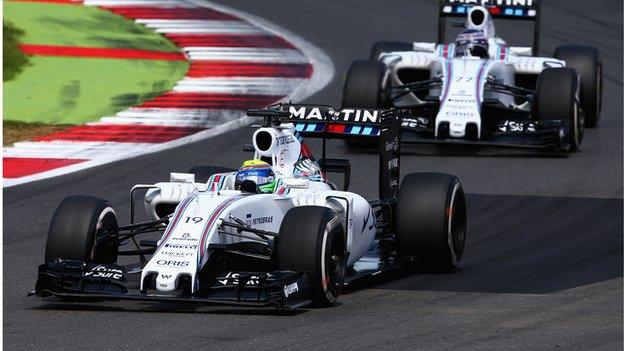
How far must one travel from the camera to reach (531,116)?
1998 cm

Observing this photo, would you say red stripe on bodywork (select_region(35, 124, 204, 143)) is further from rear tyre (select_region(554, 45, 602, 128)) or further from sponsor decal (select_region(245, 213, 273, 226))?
sponsor decal (select_region(245, 213, 273, 226))

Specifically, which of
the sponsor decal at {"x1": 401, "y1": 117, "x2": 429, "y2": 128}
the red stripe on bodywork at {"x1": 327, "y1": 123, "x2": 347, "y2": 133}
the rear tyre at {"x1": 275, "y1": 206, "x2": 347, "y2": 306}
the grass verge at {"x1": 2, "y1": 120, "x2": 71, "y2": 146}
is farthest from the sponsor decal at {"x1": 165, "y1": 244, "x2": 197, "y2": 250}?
the sponsor decal at {"x1": 401, "y1": 117, "x2": 429, "y2": 128}

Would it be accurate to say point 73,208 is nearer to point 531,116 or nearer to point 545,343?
point 545,343

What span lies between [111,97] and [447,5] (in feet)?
15.8

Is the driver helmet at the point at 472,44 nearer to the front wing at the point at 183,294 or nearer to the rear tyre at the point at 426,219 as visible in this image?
the rear tyre at the point at 426,219

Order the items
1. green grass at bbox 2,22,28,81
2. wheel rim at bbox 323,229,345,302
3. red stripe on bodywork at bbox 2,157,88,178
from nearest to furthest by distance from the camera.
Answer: wheel rim at bbox 323,229,345,302, red stripe on bodywork at bbox 2,157,88,178, green grass at bbox 2,22,28,81

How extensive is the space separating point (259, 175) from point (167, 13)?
18737 millimetres

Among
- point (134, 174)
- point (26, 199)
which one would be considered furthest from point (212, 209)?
point (134, 174)

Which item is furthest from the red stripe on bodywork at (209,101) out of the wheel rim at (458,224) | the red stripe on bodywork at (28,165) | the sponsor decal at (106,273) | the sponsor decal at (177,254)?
the sponsor decal at (177,254)

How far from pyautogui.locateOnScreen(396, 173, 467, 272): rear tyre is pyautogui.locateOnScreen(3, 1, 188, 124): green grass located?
900 centimetres

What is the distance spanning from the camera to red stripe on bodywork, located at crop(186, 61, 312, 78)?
81.9ft

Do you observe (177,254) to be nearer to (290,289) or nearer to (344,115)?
(290,289)

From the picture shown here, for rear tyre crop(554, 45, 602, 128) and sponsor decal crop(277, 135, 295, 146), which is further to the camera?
rear tyre crop(554, 45, 602, 128)

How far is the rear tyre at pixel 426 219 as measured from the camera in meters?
12.8
